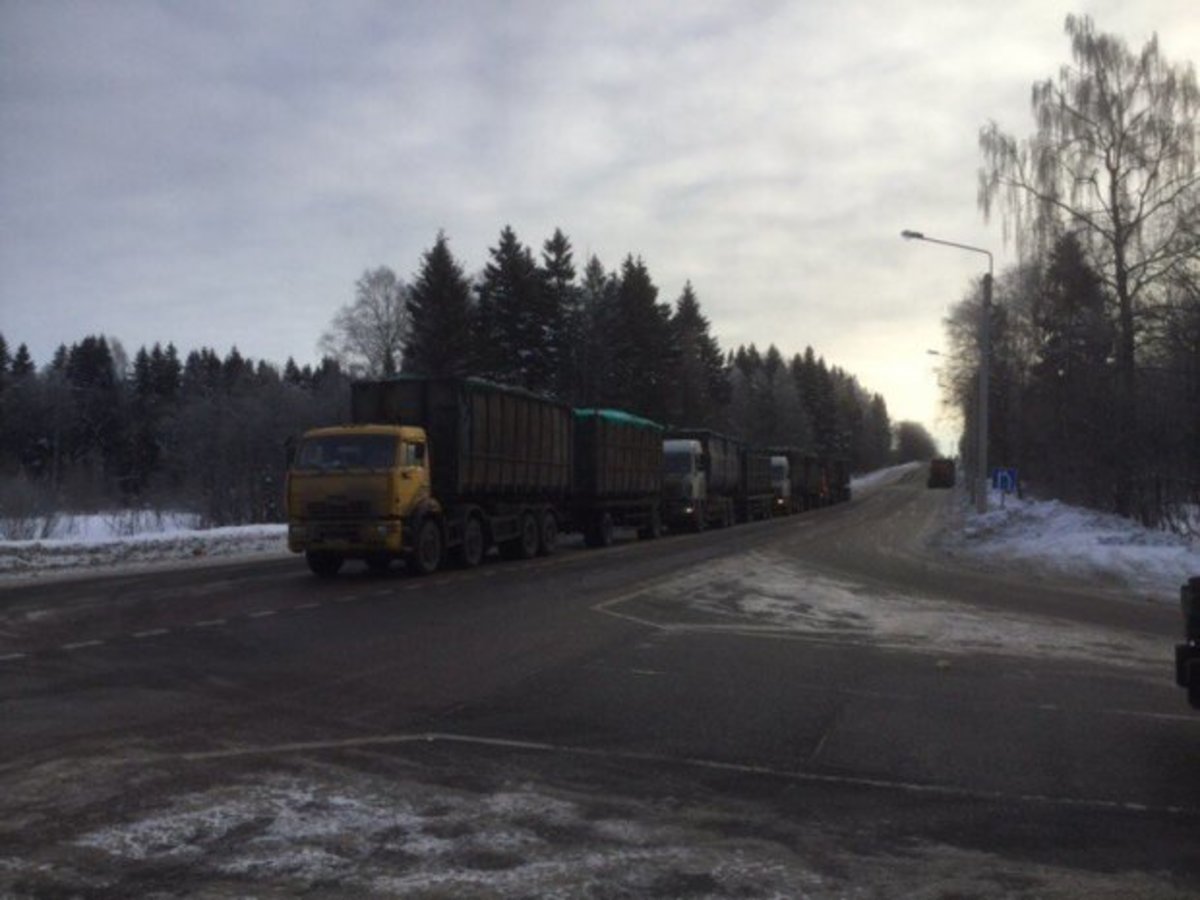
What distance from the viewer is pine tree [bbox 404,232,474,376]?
191 ft

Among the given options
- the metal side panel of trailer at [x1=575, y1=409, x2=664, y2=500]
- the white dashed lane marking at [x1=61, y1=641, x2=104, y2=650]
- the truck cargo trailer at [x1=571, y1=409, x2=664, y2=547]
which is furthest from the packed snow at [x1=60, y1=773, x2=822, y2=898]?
the metal side panel of trailer at [x1=575, y1=409, x2=664, y2=500]

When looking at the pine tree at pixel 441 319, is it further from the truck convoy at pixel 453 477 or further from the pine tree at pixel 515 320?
the truck convoy at pixel 453 477

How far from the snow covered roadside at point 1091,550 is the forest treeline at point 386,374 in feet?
66.6

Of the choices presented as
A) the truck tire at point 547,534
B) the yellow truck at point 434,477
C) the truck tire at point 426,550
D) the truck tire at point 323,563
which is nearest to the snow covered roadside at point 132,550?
the truck tire at point 323,563

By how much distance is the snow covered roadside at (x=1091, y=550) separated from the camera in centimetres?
2101

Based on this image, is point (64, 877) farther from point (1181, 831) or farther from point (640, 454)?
point (640, 454)

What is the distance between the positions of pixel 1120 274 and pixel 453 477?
23.5m

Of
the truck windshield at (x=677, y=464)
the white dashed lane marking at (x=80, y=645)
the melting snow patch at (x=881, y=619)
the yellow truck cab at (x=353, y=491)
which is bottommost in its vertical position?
the melting snow patch at (x=881, y=619)

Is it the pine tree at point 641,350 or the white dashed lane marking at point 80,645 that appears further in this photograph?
the pine tree at point 641,350

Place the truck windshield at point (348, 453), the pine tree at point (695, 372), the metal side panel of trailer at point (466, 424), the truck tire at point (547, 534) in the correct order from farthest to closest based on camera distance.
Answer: the pine tree at point (695, 372) < the truck tire at point (547, 534) < the metal side panel of trailer at point (466, 424) < the truck windshield at point (348, 453)

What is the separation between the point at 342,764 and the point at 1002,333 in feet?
227

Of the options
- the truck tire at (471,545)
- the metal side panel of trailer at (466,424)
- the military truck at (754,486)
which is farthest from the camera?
the military truck at (754,486)

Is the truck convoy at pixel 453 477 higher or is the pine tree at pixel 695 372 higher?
the pine tree at pixel 695 372

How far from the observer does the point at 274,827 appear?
5.50 metres
